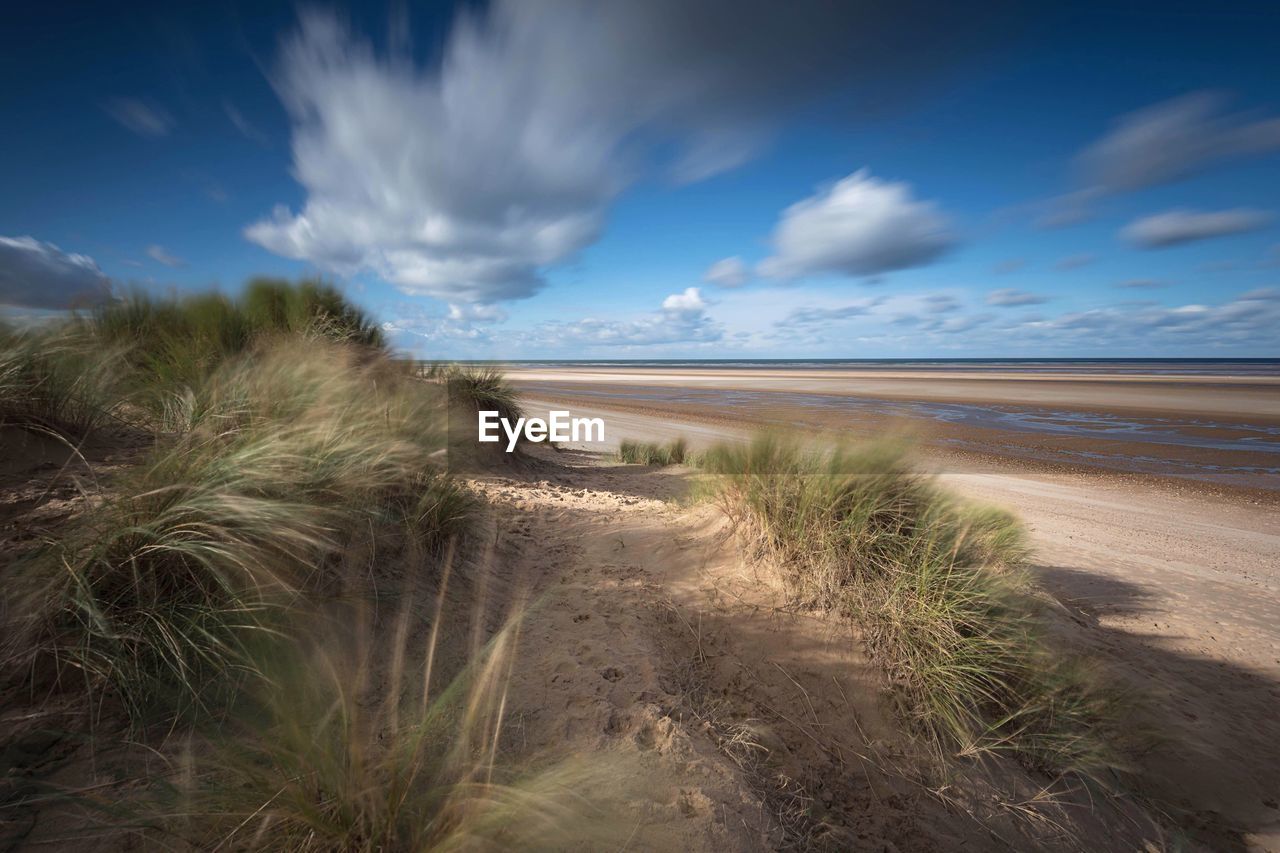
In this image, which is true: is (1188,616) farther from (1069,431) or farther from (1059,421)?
(1059,421)

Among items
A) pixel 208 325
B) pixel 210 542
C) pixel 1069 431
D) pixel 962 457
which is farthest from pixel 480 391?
pixel 1069 431

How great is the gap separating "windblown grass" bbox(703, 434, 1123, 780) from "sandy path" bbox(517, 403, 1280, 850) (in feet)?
2.39

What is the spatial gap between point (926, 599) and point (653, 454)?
8973mm

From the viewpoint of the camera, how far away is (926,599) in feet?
12.1

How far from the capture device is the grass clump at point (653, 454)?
12.2 metres

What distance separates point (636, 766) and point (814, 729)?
1.32 m

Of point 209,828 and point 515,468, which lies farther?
point 515,468

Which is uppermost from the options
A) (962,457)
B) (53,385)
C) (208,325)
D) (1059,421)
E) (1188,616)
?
(208,325)

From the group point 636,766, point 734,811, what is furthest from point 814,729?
point 636,766

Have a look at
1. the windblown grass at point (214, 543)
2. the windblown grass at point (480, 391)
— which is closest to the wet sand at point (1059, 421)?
the windblown grass at point (214, 543)

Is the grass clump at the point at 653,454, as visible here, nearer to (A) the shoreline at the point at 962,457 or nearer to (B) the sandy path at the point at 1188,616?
(A) the shoreline at the point at 962,457

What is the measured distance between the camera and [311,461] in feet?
10.8

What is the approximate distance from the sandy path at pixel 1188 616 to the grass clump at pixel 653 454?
20.6 ft

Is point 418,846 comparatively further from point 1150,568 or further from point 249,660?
point 1150,568
